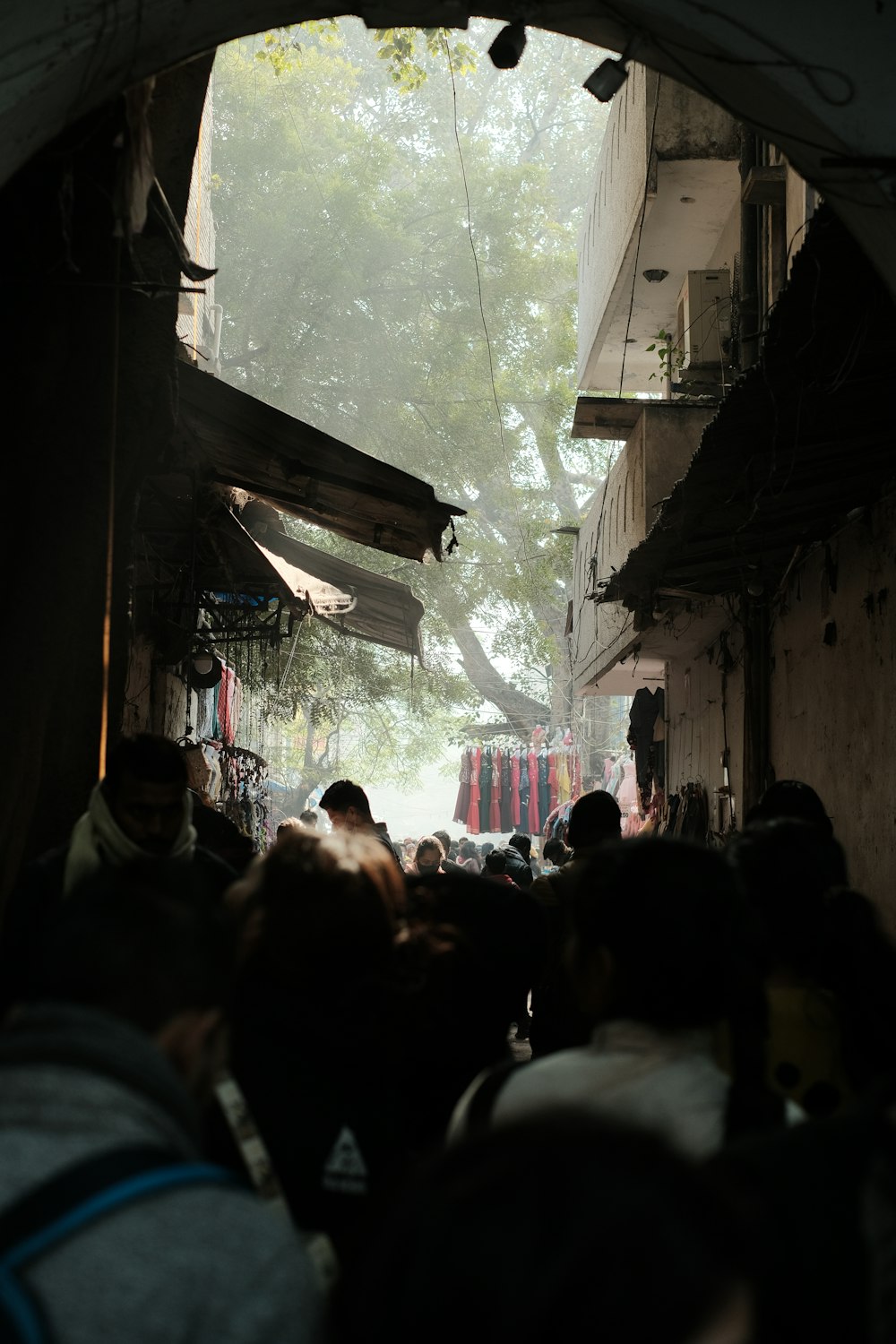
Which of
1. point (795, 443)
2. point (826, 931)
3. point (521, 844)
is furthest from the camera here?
point (521, 844)

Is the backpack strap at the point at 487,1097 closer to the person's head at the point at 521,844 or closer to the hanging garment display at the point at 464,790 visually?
the person's head at the point at 521,844

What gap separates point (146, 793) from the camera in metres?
3.96

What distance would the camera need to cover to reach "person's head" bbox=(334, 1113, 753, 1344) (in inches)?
41.1

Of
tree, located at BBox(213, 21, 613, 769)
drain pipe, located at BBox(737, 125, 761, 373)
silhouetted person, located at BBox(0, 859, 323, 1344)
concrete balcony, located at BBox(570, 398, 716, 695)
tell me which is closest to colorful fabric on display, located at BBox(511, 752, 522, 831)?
tree, located at BBox(213, 21, 613, 769)

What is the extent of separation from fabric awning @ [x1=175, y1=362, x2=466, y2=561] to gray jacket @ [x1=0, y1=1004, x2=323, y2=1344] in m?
5.27

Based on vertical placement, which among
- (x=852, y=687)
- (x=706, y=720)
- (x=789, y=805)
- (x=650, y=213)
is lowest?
(x=789, y=805)

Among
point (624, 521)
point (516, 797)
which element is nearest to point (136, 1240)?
point (624, 521)

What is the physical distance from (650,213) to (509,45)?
320 inches

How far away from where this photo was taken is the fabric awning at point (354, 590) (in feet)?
37.2

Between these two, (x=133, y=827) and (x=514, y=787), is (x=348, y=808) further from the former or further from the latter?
(x=514, y=787)

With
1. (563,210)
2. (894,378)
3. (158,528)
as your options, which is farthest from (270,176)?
(894,378)

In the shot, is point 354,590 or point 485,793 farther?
point 485,793

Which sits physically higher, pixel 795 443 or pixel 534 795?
pixel 795 443

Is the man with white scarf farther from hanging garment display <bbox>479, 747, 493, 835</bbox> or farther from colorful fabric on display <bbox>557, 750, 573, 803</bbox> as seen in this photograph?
hanging garment display <bbox>479, 747, 493, 835</bbox>
